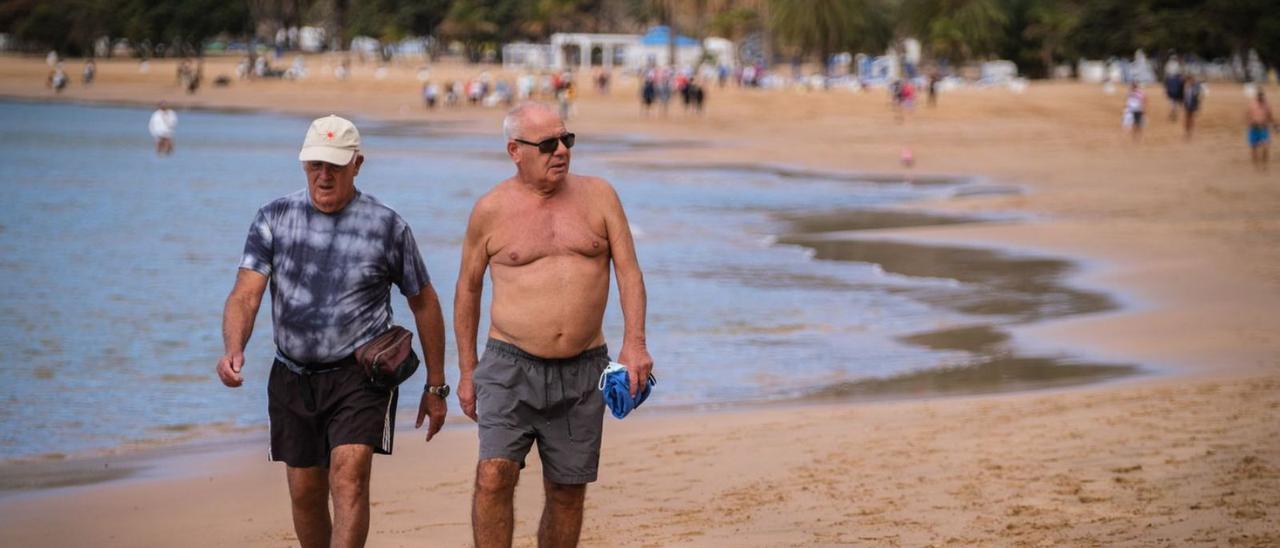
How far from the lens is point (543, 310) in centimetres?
541

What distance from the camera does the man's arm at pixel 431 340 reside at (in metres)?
5.68

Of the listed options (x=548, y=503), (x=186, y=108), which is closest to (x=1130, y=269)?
(x=548, y=503)

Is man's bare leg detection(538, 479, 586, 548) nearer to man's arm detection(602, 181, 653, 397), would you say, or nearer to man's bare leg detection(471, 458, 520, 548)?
man's bare leg detection(471, 458, 520, 548)

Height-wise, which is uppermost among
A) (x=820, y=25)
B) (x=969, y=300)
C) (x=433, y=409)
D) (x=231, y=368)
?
(x=231, y=368)

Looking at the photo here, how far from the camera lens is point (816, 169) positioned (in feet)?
134

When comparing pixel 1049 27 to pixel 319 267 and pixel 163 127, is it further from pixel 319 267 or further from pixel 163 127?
pixel 319 267

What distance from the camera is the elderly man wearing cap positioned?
5406mm

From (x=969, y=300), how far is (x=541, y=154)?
12.8 metres

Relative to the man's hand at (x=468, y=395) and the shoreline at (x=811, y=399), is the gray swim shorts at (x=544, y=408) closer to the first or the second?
the man's hand at (x=468, y=395)

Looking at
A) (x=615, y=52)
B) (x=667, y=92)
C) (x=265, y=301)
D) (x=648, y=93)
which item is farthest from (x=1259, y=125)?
(x=615, y=52)

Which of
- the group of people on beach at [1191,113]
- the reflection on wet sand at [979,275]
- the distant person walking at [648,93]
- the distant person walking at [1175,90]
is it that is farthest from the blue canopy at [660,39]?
the reflection on wet sand at [979,275]

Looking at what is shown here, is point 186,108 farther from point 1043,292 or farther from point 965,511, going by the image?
point 965,511

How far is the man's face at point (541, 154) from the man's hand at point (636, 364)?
1.86 feet

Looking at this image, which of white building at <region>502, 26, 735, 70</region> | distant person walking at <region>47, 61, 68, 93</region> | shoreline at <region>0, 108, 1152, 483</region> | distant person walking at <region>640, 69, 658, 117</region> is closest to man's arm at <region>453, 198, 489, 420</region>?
shoreline at <region>0, 108, 1152, 483</region>
